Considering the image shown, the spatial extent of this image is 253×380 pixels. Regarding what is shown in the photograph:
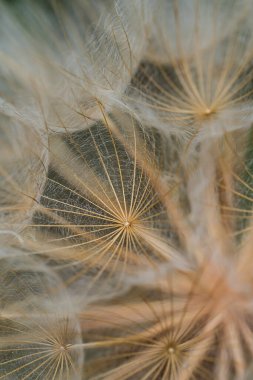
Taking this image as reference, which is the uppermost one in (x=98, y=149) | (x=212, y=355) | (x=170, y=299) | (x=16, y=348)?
(x=98, y=149)

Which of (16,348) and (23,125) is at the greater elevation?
(23,125)

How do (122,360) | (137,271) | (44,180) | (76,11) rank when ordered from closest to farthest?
1. (122,360)
2. (44,180)
3. (137,271)
4. (76,11)

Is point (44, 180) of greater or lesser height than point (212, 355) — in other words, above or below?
above

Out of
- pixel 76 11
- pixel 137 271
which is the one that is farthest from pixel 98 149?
pixel 76 11

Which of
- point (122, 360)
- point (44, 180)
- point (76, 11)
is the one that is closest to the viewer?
point (122, 360)

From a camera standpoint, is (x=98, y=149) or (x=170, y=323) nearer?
(x=170, y=323)

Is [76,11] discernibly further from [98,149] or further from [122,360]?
[122,360]

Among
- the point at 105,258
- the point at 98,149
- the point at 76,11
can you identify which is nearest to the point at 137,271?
the point at 105,258

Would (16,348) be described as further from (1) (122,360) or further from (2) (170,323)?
(2) (170,323)

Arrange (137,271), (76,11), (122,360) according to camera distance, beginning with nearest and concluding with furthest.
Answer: (122,360)
(137,271)
(76,11)

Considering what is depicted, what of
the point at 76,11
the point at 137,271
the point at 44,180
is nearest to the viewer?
the point at 44,180
